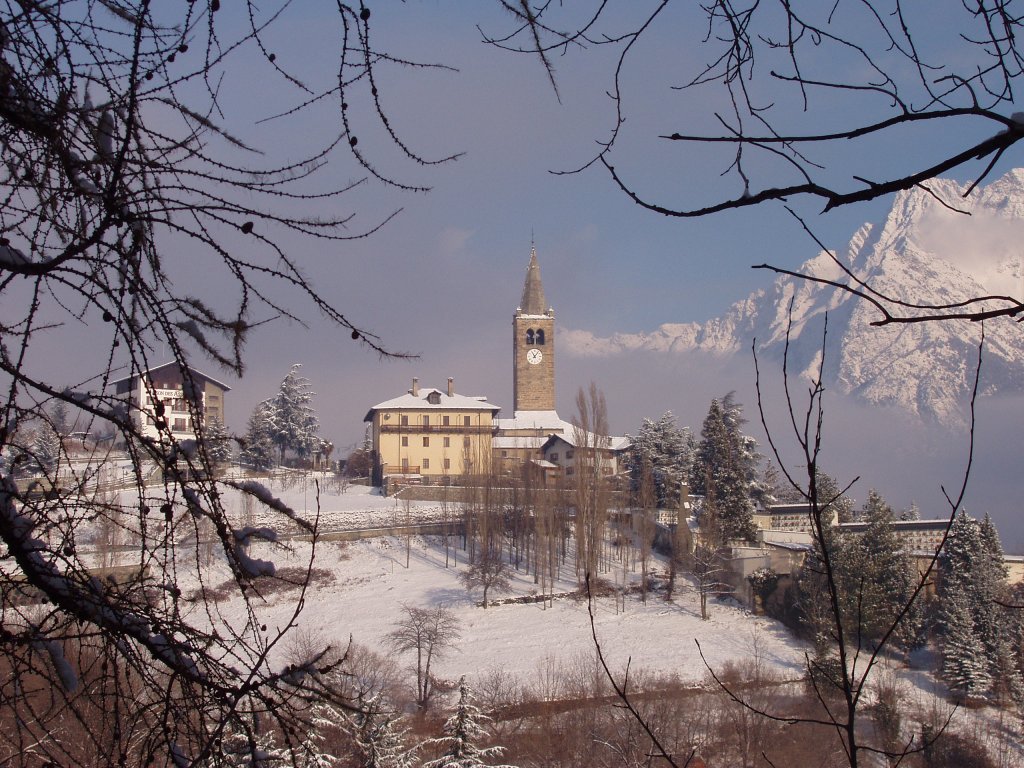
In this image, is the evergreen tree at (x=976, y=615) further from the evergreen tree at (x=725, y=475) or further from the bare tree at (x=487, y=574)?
the bare tree at (x=487, y=574)

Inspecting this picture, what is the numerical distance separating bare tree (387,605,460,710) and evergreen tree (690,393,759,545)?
383 inches

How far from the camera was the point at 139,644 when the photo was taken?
1.39 m

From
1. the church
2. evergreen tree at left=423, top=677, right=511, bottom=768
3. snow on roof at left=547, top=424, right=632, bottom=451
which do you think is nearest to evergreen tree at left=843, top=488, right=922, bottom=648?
evergreen tree at left=423, top=677, right=511, bottom=768

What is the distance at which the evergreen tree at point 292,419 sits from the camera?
45.5m

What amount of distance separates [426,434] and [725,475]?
17574 millimetres

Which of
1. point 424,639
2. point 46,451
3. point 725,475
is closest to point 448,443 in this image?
point 725,475

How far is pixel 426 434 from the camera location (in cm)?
4400

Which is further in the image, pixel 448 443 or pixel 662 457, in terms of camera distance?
pixel 448 443

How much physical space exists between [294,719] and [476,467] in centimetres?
3429

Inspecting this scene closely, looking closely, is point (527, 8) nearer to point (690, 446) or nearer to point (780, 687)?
point (780, 687)

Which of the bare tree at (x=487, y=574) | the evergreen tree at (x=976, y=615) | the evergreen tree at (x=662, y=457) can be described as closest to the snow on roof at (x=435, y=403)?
the evergreen tree at (x=662, y=457)

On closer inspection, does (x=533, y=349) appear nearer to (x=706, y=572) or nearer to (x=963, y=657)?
(x=706, y=572)

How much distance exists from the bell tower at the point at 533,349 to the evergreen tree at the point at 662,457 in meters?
22.4

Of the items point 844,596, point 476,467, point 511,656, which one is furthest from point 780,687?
point 476,467
